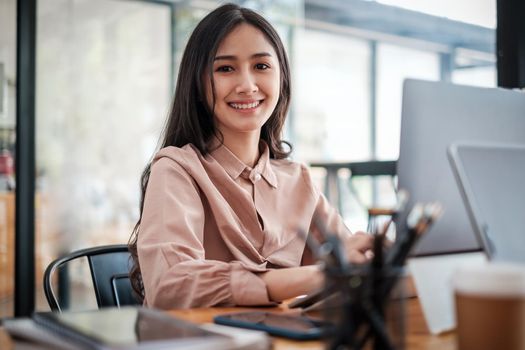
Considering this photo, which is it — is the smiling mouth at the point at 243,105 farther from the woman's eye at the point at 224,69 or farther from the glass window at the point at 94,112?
the glass window at the point at 94,112

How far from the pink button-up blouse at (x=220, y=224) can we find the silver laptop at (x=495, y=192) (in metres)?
0.35

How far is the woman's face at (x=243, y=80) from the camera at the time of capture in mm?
1600

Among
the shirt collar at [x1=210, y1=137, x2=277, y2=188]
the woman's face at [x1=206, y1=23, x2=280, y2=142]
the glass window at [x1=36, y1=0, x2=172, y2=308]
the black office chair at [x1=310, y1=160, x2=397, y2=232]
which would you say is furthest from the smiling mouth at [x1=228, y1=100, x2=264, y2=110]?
the glass window at [x1=36, y1=0, x2=172, y2=308]

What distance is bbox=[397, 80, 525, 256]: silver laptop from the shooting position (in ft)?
3.09

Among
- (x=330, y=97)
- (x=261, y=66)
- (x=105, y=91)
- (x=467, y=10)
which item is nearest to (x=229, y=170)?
(x=261, y=66)

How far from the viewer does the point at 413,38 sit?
5.95m

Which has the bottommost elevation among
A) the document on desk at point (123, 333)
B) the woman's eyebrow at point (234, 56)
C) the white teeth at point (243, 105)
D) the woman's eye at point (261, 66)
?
the document on desk at point (123, 333)

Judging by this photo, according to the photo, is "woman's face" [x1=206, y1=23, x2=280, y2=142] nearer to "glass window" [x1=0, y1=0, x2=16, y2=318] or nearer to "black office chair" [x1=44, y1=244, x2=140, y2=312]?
"black office chair" [x1=44, y1=244, x2=140, y2=312]

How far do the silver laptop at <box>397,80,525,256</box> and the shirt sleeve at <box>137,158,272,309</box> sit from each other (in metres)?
0.35

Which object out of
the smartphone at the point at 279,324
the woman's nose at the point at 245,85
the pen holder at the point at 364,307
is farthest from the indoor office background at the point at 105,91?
the pen holder at the point at 364,307

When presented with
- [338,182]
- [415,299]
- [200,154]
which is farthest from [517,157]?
[338,182]

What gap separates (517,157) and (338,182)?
161 inches

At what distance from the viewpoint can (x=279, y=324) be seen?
35.7 inches

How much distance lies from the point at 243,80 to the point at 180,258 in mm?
519
